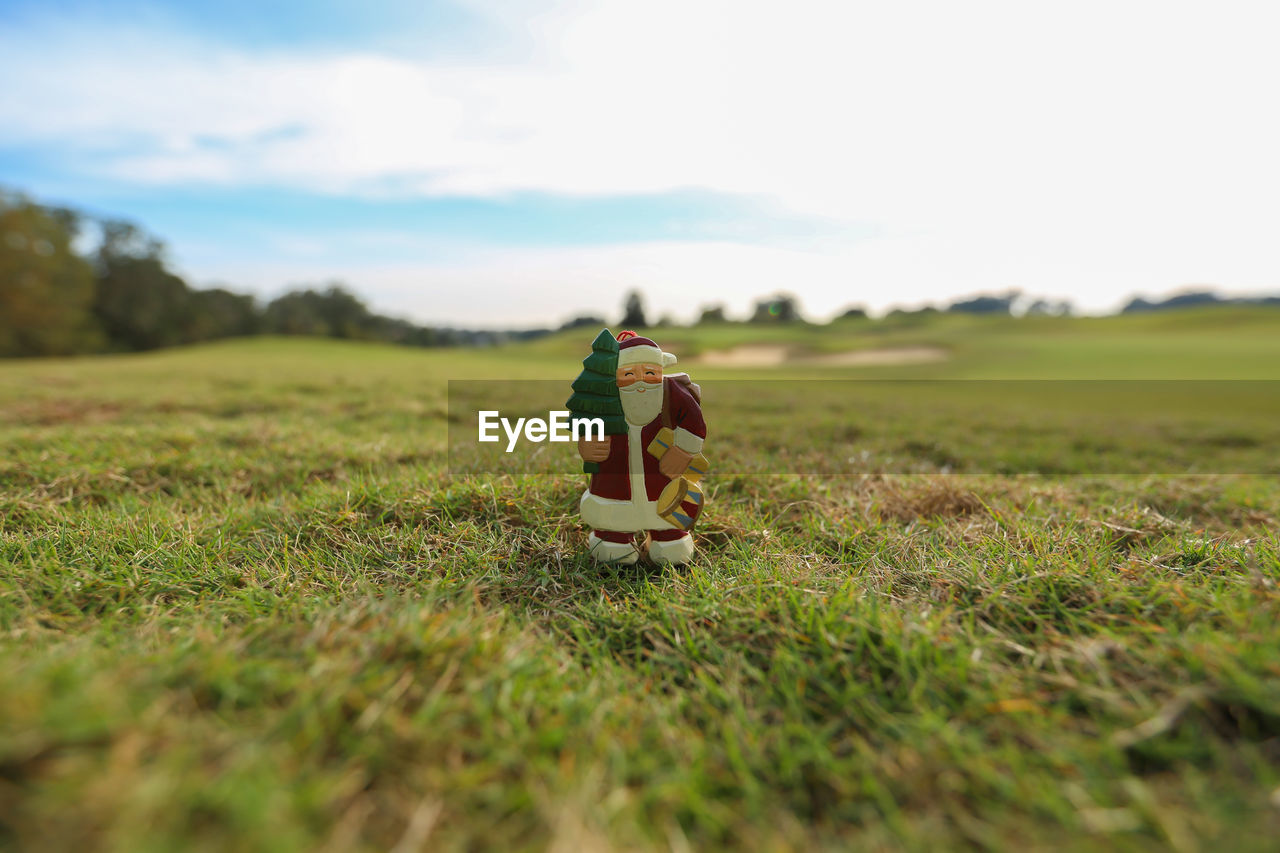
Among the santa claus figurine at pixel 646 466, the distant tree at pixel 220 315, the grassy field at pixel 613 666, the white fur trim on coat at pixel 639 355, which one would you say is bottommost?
the grassy field at pixel 613 666

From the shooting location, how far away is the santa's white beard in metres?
2.84

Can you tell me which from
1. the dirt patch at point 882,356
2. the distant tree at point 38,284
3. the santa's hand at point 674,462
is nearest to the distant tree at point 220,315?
the distant tree at point 38,284

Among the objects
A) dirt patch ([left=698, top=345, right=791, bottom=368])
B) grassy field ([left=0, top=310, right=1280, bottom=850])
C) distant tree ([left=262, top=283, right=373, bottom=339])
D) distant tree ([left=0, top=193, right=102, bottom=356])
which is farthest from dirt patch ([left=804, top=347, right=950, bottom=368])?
distant tree ([left=262, top=283, right=373, bottom=339])

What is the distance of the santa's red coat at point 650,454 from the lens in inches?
114

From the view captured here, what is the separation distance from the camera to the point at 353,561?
2799 mm

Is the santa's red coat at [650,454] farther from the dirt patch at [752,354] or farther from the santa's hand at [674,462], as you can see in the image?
the dirt patch at [752,354]

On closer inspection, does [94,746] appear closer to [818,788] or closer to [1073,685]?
[818,788]

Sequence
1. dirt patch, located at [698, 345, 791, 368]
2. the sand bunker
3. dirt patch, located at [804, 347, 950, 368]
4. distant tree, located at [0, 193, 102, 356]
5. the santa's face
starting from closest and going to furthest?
the santa's face → the sand bunker → dirt patch, located at [804, 347, 950, 368] → distant tree, located at [0, 193, 102, 356] → dirt patch, located at [698, 345, 791, 368]

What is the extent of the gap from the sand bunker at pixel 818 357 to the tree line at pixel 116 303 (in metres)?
41.0

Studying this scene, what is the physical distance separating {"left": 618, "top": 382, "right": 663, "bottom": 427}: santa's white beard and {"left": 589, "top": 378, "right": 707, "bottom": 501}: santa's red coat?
59 mm

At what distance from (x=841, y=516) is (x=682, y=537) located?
1.14 m

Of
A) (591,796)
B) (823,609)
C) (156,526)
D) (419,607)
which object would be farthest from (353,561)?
(823,609)

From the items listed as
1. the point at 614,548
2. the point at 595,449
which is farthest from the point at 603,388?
the point at 614,548

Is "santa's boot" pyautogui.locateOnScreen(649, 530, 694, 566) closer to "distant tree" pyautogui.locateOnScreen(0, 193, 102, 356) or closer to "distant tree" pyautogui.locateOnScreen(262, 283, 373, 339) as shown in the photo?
"distant tree" pyautogui.locateOnScreen(0, 193, 102, 356)
